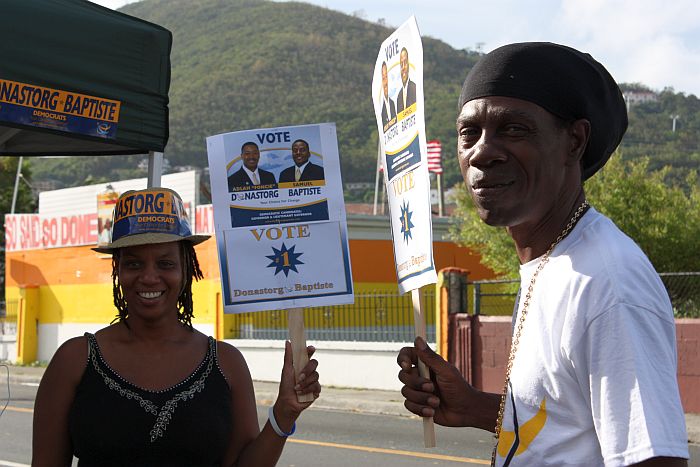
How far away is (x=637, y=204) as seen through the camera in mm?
28406

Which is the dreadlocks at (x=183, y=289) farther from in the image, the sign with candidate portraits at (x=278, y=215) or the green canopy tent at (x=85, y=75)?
the green canopy tent at (x=85, y=75)

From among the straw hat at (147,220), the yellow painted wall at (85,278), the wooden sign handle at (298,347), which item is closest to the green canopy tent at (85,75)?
the straw hat at (147,220)

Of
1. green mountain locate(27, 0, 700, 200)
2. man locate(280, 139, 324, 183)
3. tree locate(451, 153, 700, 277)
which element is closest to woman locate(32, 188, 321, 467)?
man locate(280, 139, 324, 183)

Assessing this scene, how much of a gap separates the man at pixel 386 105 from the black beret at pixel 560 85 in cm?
73

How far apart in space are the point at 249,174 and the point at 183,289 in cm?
46

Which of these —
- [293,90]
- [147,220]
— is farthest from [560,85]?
[293,90]

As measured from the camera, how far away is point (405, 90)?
2920mm

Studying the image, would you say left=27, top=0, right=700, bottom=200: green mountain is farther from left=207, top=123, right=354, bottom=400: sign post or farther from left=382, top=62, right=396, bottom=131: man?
left=382, top=62, right=396, bottom=131: man

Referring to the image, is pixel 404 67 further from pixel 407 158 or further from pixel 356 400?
pixel 356 400

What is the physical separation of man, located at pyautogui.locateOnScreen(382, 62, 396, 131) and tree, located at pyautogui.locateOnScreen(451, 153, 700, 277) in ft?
81.2

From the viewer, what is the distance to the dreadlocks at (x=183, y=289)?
11.5ft

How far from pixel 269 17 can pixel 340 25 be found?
1152 centimetres

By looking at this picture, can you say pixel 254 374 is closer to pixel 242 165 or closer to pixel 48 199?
pixel 48 199

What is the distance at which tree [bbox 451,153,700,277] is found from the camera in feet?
92.0
